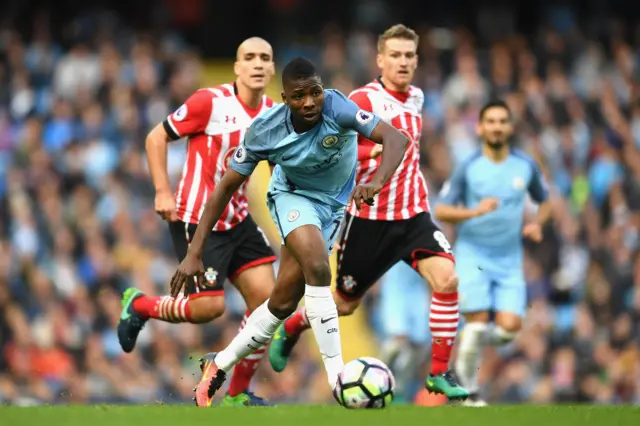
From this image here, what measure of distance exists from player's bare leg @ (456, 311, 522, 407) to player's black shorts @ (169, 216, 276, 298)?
2.37 meters

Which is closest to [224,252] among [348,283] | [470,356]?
[348,283]

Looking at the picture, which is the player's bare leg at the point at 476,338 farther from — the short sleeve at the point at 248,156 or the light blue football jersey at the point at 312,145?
the short sleeve at the point at 248,156

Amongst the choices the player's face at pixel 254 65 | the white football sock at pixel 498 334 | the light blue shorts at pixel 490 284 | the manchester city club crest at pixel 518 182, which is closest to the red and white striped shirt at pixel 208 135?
the player's face at pixel 254 65

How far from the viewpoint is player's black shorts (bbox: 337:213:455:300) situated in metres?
9.64

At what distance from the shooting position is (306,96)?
8.14m

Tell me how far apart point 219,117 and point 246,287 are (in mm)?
1271

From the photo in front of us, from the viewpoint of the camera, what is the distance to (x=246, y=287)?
9875 millimetres

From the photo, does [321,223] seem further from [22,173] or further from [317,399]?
[22,173]

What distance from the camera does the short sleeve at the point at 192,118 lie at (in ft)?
31.9

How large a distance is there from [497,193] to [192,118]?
11.1ft

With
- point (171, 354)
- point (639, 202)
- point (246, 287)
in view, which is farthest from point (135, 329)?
point (639, 202)

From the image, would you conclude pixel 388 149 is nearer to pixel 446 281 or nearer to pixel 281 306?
pixel 281 306

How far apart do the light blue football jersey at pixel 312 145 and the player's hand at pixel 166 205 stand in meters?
1.21

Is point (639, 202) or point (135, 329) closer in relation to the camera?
point (135, 329)
